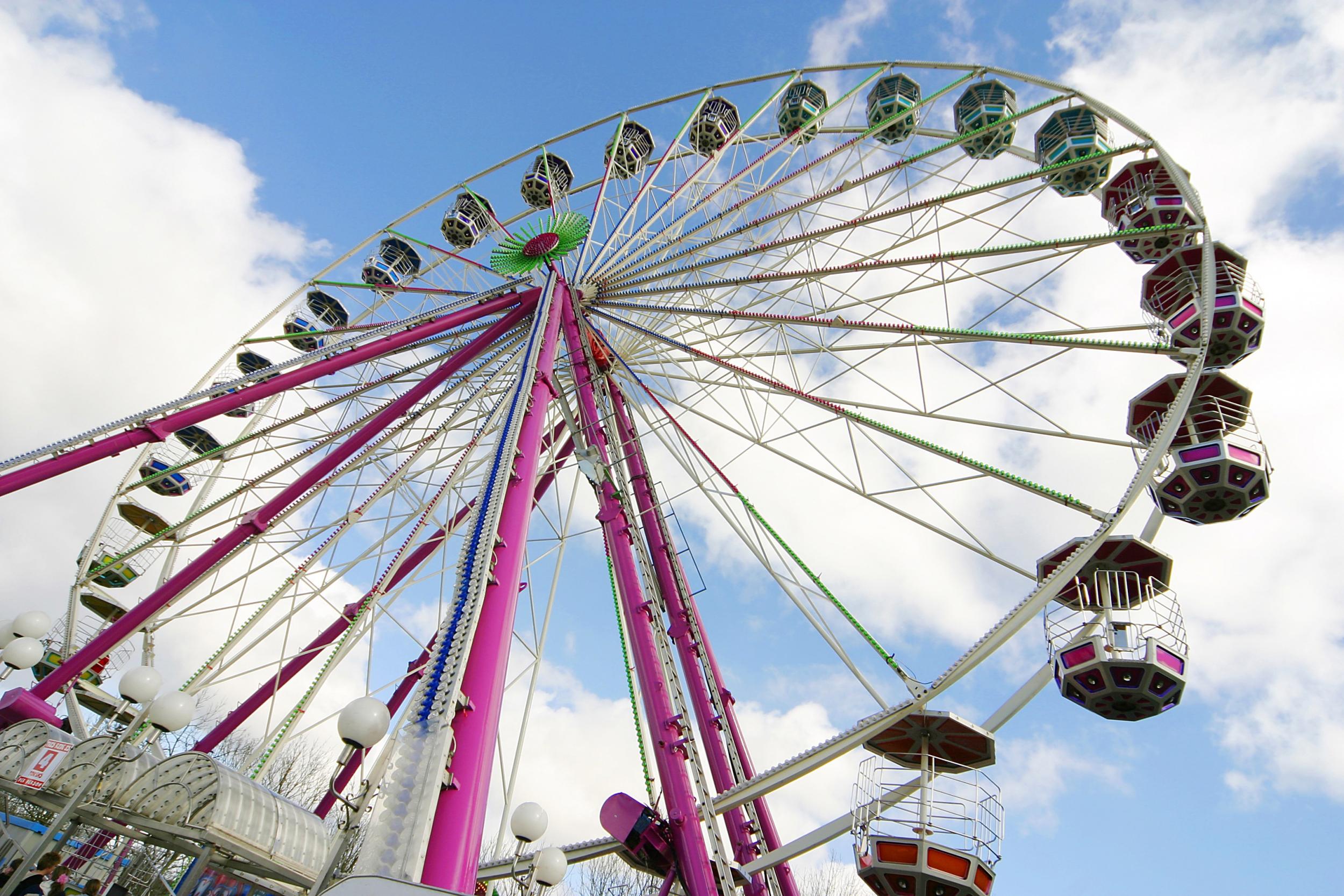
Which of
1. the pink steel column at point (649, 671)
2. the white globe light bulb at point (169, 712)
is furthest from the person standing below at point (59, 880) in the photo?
the pink steel column at point (649, 671)

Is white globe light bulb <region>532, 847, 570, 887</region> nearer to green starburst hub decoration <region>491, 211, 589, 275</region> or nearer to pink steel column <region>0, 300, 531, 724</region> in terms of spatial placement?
pink steel column <region>0, 300, 531, 724</region>

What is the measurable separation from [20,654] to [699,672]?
7.82 m

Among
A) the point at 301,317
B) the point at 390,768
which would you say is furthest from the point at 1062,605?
the point at 301,317

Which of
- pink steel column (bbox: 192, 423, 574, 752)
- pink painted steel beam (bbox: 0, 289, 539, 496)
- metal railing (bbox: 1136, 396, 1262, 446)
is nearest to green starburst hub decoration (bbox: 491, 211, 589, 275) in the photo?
pink painted steel beam (bbox: 0, 289, 539, 496)

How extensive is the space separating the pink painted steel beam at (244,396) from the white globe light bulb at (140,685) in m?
2.69

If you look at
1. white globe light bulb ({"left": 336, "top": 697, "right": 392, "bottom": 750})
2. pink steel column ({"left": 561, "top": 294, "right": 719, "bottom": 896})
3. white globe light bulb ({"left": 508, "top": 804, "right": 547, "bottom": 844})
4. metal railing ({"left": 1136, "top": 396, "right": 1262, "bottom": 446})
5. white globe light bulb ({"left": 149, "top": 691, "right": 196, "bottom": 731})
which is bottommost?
white globe light bulb ({"left": 336, "top": 697, "right": 392, "bottom": 750})

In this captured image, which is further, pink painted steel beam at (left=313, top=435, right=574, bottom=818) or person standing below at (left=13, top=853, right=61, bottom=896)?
pink painted steel beam at (left=313, top=435, right=574, bottom=818)

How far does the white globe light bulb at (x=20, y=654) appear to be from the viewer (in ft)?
30.6

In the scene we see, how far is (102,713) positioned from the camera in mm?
15062

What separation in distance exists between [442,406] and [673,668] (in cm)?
695

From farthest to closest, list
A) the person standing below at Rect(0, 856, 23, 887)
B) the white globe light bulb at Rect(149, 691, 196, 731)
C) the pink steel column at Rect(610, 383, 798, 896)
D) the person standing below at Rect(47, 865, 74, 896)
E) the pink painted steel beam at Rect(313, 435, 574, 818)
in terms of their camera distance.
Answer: the pink painted steel beam at Rect(313, 435, 574, 818) → the pink steel column at Rect(610, 383, 798, 896) → the person standing below at Rect(0, 856, 23, 887) → the person standing below at Rect(47, 865, 74, 896) → the white globe light bulb at Rect(149, 691, 196, 731)

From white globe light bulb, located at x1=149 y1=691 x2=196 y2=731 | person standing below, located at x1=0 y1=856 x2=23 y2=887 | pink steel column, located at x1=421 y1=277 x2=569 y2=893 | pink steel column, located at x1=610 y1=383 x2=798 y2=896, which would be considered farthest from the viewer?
pink steel column, located at x1=610 y1=383 x2=798 y2=896

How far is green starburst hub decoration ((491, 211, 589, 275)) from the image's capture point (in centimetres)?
1370

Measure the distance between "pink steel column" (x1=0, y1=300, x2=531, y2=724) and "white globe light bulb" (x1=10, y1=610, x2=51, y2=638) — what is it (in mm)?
465
